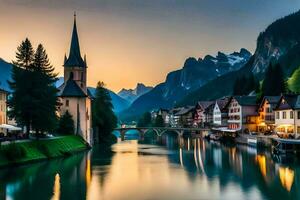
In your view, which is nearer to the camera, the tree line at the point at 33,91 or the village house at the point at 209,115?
the tree line at the point at 33,91

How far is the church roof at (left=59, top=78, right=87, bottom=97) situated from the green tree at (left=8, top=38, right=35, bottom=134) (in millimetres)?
20592

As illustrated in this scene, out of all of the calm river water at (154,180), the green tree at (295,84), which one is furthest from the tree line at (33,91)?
the green tree at (295,84)

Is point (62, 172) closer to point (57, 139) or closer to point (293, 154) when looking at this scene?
point (57, 139)

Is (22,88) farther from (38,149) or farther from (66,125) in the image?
(66,125)

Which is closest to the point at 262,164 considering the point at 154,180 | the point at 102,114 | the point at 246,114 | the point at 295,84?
the point at 154,180

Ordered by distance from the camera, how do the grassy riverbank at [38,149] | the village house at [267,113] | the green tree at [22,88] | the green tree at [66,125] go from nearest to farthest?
1. the grassy riverbank at [38,149]
2. the green tree at [22,88]
3. the green tree at [66,125]
4. the village house at [267,113]

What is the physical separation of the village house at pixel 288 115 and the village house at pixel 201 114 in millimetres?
80871

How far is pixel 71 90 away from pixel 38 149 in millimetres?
28187

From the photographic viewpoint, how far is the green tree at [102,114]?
114 m

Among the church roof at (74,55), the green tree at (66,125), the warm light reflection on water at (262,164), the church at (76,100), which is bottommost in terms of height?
the warm light reflection on water at (262,164)

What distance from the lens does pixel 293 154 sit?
70.5 m

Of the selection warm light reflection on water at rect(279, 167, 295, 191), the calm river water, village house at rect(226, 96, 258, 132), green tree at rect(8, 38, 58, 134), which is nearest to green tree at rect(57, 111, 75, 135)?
green tree at rect(8, 38, 58, 134)

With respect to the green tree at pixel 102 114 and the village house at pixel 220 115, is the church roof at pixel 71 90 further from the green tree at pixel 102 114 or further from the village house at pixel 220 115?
the village house at pixel 220 115

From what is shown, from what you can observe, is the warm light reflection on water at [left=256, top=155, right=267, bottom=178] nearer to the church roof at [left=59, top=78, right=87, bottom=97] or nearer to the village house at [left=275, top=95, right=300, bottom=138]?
the village house at [left=275, top=95, right=300, bottom=138]
